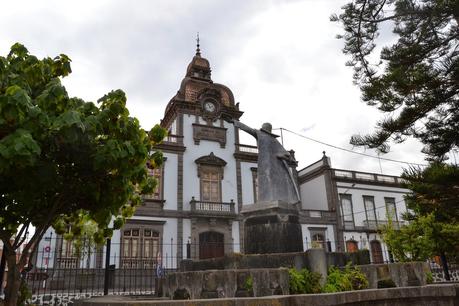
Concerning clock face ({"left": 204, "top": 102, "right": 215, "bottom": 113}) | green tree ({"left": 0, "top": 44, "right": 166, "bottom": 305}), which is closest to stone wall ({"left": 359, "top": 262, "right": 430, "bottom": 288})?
green tree ({"left": 0, "top": 44, "right": 166, "bottom": 305})

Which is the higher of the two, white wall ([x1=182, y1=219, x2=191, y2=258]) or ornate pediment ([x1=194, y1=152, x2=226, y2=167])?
ornate pediment ([x1=194, y1=152, x2=226, y2=167])

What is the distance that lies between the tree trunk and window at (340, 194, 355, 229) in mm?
21987

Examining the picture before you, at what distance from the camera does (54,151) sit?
14.5ft

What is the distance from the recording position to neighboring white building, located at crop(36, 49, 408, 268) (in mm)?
18859

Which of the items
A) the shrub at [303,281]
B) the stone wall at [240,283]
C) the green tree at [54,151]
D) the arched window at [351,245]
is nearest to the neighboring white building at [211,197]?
the arched window at [351,245]

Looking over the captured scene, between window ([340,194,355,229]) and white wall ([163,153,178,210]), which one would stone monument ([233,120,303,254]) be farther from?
window ([340,194,355,229])

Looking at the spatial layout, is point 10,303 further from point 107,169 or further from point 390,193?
point 390,193

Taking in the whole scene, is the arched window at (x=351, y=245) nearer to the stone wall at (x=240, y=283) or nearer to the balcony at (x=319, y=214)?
the balcony at (x=319, y=214)

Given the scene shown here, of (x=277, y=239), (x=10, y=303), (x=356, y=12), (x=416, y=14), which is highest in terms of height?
(x=356, y=12)

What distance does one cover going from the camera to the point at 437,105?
4.77 m

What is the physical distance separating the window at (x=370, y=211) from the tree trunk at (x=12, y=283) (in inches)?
927

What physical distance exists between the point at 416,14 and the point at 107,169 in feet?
14.8

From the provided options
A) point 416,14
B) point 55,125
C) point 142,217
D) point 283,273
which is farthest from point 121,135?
point 142,217

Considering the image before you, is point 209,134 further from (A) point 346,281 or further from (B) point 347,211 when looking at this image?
(A) point 346,281
